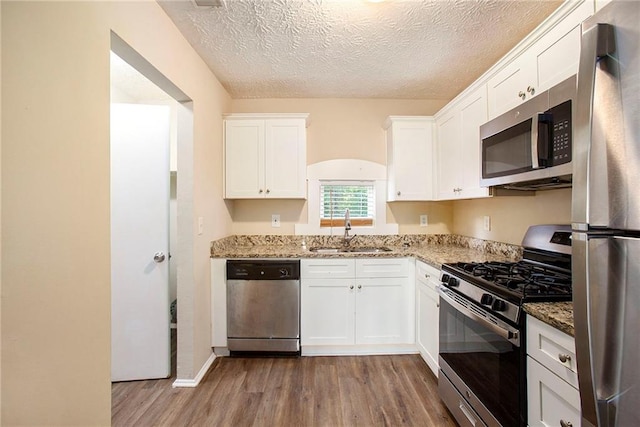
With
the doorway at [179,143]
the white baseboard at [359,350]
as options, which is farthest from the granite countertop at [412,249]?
the white baseboard at [359,350]

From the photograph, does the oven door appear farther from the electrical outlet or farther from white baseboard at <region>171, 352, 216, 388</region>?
white baseboard at <region>171, 352, 216, 388</region>

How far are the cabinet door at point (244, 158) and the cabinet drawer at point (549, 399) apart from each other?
232 centimetres

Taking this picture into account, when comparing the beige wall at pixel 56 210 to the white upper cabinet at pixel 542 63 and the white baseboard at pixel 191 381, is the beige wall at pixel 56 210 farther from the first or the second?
the white upper cabinet at pixel 542 63

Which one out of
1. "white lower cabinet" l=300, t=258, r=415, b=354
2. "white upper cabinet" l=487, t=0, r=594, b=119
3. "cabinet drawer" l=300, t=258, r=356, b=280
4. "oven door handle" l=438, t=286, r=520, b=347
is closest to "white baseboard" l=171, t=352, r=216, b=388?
"white lower cabinet" l=300, t=258, r=415, b=354

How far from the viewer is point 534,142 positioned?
124cm

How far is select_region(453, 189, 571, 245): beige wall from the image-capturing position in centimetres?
167

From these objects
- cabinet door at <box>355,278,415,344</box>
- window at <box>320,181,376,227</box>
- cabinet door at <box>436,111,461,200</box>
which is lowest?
cabinet door at <box>355,278,415,344</box>

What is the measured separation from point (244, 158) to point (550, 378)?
258 cm

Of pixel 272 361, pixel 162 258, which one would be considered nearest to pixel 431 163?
pixel 272 361

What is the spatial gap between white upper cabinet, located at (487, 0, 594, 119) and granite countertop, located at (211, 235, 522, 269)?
1.14m

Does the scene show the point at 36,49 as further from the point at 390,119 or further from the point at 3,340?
the point at 390,119

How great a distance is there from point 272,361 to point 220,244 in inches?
44.7

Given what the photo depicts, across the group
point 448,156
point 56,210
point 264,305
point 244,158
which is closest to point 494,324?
point 448,156

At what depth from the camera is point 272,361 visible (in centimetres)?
228
